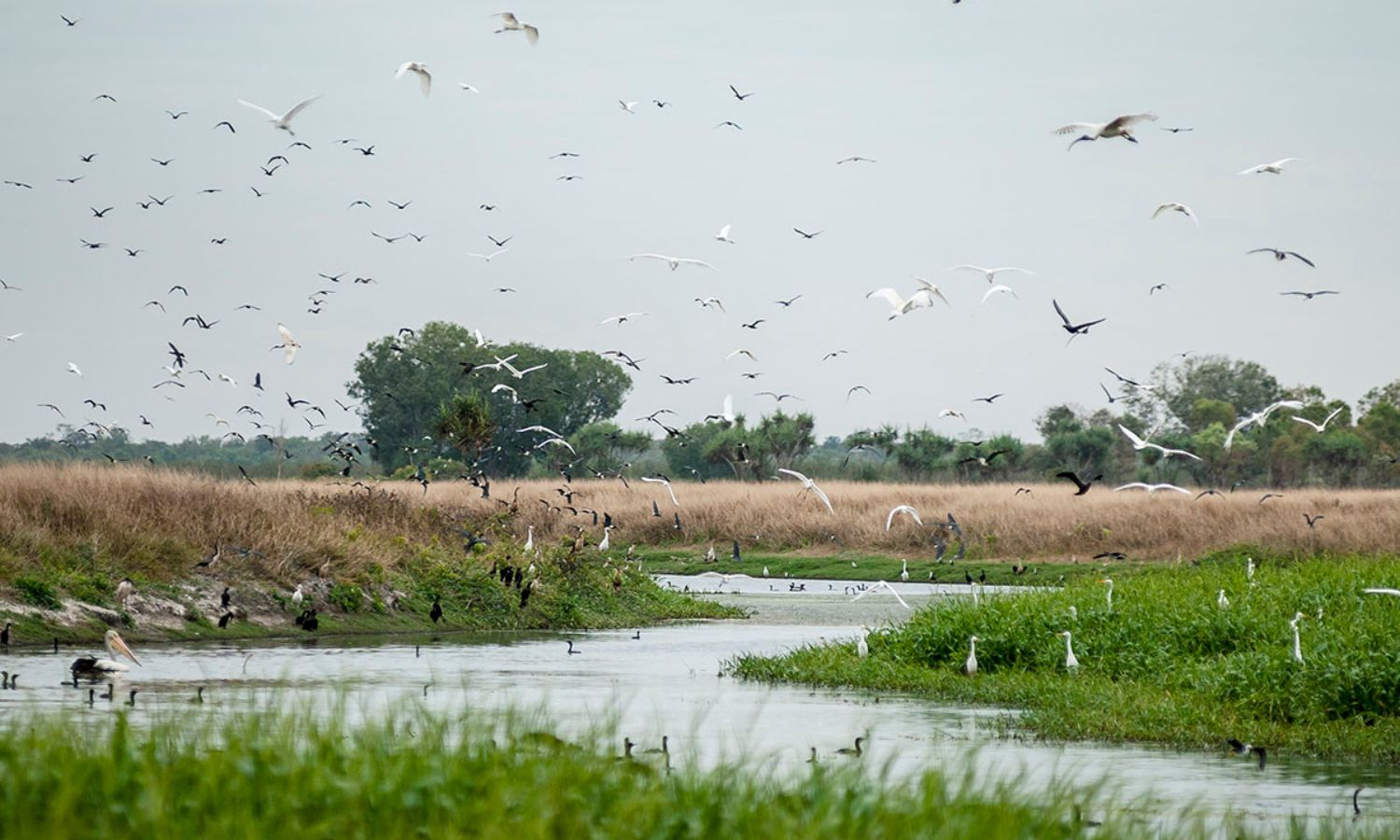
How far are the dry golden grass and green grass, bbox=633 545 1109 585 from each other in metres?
1.14

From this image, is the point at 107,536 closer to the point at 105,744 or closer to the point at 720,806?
the point at 105,744

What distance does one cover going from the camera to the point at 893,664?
904 inches

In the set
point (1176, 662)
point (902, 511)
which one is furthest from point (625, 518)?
point (1176, 662)

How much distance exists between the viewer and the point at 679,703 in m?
20.8

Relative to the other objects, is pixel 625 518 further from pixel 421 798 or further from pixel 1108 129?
pixel 421 798

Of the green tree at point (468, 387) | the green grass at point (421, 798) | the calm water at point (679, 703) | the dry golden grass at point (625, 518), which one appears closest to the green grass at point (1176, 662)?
the calm water at point (679, 703)

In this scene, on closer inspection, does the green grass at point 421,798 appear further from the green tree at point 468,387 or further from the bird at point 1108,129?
the green tree at point 468,387

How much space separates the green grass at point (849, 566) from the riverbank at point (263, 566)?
45.3ft

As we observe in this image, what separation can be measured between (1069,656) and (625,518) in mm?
40004

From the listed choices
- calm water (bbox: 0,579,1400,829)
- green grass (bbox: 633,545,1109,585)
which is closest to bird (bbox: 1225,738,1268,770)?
calm water (bbox: 0,579,1400,829)

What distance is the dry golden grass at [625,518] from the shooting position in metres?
28.2

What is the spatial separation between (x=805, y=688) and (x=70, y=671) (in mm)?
9236

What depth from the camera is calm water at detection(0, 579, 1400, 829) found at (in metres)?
14.7

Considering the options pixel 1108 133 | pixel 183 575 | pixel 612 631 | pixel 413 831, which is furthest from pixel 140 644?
pixel 413 831
